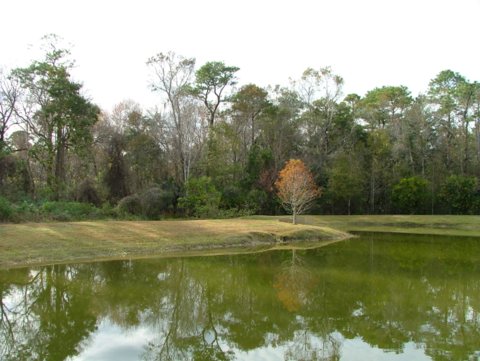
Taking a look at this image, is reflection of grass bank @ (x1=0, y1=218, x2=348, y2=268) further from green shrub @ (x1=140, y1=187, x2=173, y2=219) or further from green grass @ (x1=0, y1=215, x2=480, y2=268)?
green shrub @ (x1=140, y1=187, x2=173, y2=219)

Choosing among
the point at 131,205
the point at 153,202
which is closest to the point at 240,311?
the point at 131,205

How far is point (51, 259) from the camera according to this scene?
2000 centimetres

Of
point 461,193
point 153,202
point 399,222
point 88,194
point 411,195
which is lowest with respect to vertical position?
point 399,222

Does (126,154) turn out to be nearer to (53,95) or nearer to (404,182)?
(53,95)

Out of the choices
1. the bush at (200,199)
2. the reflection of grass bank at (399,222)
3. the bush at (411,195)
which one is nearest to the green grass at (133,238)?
the reflection of grass bank at (399,222)

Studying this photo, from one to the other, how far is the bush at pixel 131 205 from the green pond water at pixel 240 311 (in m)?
16.8

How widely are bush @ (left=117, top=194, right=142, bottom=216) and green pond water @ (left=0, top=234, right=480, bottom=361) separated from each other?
16838mm

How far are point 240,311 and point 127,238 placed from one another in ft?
45.5

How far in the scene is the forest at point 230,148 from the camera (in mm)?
36969

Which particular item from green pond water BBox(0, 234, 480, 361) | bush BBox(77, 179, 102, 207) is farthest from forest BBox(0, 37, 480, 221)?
green pond water BBox(0, 234, 480, 361)

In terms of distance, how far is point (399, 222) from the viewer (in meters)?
46.2

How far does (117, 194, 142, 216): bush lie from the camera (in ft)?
120

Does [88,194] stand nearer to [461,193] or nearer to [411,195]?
[411,195]

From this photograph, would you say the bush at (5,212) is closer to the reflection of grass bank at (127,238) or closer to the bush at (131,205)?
the reflection of grass bank at (127,238)
